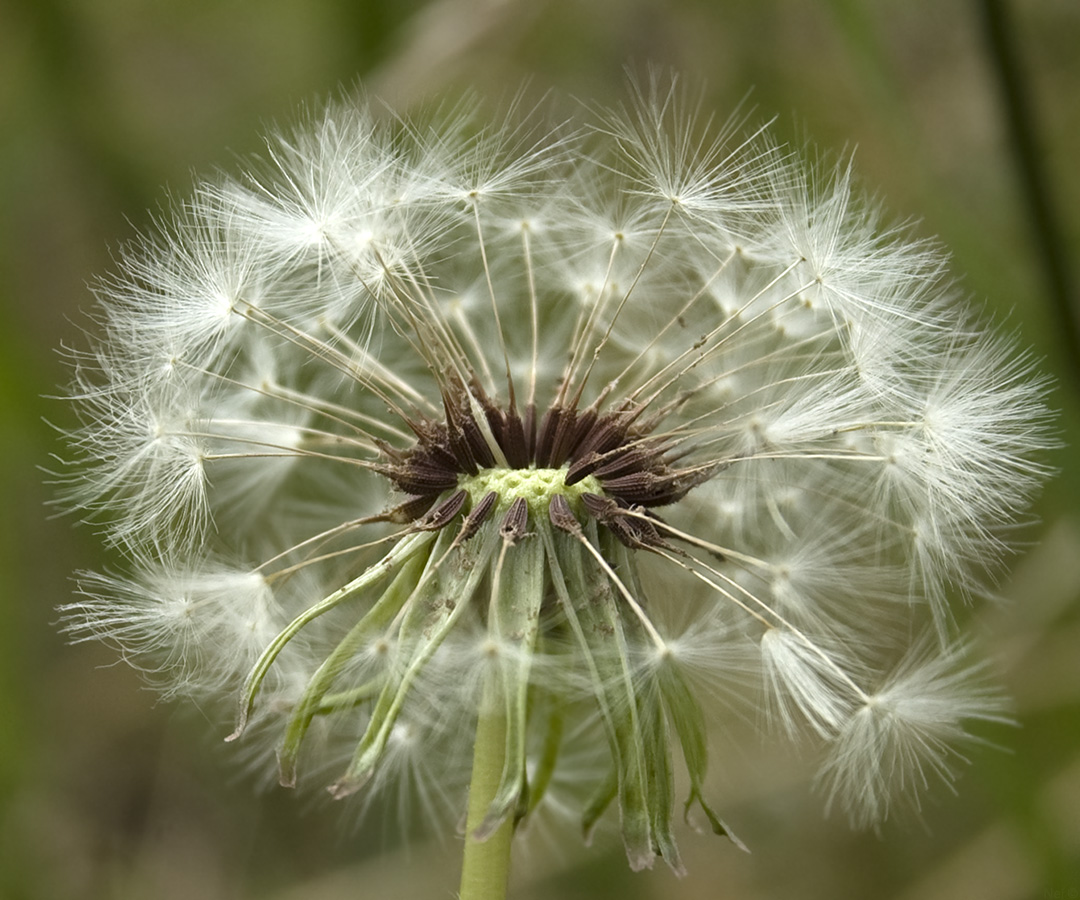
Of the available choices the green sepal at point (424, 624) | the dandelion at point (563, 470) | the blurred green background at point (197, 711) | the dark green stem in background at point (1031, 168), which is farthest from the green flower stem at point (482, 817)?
the blurred green background at point (197, 711)

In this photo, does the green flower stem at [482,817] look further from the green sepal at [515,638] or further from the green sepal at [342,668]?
the green sepal at [342,668]

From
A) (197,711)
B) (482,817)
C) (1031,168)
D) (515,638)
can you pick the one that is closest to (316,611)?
(515,638)

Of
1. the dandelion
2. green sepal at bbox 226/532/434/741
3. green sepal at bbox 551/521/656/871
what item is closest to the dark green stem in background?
the dandelion

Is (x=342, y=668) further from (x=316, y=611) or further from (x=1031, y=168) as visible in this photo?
(x=1031, y=168)

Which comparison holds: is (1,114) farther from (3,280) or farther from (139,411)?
(139,411)

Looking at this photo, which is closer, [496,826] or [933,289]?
[496,826]

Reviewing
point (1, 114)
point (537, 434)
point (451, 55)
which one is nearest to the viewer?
point (537, 434)

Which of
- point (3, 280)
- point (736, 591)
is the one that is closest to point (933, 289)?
point (736, 591)
